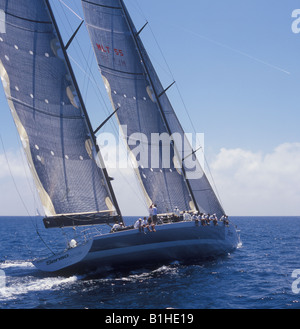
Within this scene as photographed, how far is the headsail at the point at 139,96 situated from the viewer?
26.6 m

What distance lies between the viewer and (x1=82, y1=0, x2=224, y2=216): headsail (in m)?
26.6

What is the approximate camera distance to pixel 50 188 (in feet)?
69.9

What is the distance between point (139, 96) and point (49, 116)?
8041 millimetres

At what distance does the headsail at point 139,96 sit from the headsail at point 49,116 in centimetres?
477

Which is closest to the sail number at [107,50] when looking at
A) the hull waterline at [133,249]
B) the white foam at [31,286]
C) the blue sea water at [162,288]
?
the hull waterline at [133,249]

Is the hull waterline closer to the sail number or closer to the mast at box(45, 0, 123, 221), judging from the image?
the mast at box(45, 0, 123, 221)

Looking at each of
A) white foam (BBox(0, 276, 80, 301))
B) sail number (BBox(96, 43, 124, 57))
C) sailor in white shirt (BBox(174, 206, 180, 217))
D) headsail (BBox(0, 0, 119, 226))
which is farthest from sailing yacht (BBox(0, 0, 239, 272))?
sail number (BBox(96, 43, 124, 57))

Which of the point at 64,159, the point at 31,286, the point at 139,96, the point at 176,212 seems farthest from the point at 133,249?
the point at 139,96

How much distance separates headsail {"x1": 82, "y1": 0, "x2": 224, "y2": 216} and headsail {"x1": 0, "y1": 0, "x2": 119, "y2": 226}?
4.77 meters

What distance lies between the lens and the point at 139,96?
27.9m

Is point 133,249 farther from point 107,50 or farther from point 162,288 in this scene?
point 107,50

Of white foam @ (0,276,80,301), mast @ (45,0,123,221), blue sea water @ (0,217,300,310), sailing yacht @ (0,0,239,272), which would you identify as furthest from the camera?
mast @ (45,0,123,221)
